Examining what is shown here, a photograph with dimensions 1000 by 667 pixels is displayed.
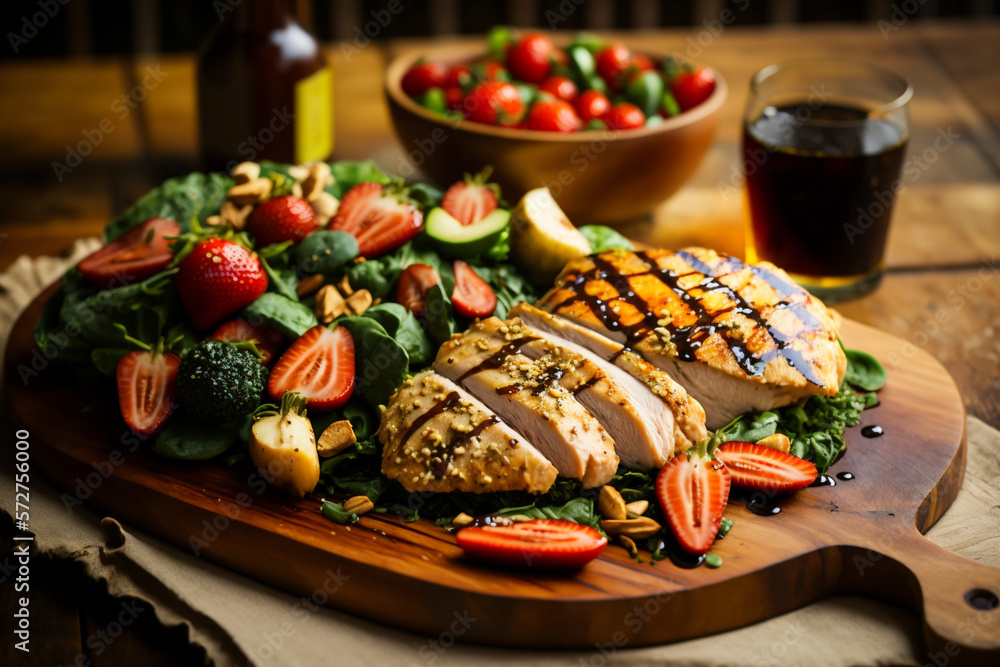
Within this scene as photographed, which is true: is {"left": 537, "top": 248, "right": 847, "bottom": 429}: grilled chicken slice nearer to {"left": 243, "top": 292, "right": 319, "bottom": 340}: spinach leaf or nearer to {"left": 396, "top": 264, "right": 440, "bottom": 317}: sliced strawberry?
{"left": 396, "top": 264, "right": 440, "bottom": 317}: sliced strawberry

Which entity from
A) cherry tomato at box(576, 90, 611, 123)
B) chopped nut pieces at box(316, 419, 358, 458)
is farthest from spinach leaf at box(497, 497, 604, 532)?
cherry tomato at box(576, 90, 611, 123)

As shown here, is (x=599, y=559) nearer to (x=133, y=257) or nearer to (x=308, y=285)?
(x=308, y=285)

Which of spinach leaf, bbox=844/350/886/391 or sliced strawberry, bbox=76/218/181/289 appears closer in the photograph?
spinach leaf, bbox=844/350/886/391

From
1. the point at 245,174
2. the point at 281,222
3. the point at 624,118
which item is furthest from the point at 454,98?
the point at 281,222

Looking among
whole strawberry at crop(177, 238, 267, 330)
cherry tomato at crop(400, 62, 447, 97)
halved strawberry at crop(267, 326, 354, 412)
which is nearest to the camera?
halved strawberry at crop(267, 326, 354, 412)

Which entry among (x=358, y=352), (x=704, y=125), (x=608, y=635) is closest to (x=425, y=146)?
(x=704, y=125)

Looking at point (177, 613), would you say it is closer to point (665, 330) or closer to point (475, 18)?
point (665, 330)
